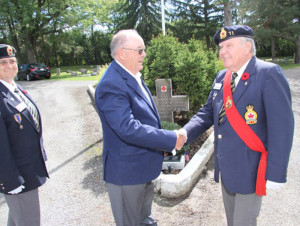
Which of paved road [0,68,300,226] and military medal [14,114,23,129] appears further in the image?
paved road [0,68,300,226]

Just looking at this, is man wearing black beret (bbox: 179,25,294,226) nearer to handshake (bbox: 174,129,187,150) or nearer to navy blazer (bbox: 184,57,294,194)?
navy blazer (bbox: 184,57,294,194)

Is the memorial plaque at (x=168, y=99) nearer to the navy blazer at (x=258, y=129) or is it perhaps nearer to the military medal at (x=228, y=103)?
the navy blazer at (x=258, y=129)

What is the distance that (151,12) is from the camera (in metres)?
30.8

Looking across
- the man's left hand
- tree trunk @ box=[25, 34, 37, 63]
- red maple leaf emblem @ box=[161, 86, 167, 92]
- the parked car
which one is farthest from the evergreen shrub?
tree trunk @ box=[25, 34, 37, 63]

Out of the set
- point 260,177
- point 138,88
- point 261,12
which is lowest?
point 260,177

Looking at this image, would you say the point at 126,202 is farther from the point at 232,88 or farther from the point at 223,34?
the point at 223,34

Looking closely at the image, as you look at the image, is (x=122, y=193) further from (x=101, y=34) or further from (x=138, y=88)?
(x=101, y=34)

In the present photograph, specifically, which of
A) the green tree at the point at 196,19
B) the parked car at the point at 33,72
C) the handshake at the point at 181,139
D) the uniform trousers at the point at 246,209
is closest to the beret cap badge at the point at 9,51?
the handshake at the point at 181,139

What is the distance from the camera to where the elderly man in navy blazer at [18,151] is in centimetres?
224

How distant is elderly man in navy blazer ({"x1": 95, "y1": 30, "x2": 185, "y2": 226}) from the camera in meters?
2.14

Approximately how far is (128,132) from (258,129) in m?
1.06

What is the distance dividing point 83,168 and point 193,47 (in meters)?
4.26

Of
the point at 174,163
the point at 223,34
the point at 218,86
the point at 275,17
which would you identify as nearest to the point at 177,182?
the point at 174,163

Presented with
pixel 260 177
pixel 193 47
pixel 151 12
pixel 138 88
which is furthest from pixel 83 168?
pixel 151 12
